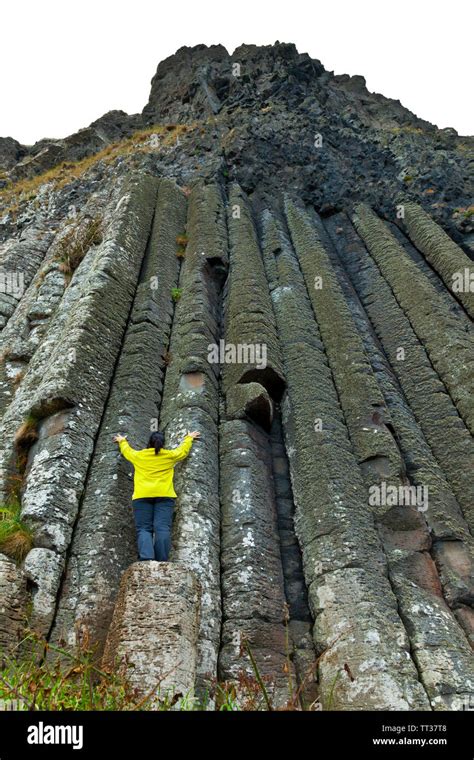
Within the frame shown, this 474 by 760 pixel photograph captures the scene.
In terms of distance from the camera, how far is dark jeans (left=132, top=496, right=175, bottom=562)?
284 inches

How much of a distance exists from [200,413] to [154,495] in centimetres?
215

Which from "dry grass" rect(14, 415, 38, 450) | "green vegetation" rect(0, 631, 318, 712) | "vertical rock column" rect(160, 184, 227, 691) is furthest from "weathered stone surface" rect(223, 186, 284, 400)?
"green vegetation" rect(0, 631, 318, 712)

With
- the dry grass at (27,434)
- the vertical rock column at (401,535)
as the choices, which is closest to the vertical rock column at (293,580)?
the vertical rock column at (401,535)

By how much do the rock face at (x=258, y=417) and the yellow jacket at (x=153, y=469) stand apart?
0.36 meters

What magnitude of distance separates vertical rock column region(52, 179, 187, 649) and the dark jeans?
0.36 m

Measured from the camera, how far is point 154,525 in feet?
24.4

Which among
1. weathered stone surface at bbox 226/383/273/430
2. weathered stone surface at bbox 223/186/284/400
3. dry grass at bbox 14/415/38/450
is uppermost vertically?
weathered stone surface at bbox 223/186/284/400

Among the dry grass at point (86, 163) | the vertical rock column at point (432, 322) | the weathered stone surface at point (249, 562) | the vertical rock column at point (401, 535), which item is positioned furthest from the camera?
the dry grass at point (86, 163)

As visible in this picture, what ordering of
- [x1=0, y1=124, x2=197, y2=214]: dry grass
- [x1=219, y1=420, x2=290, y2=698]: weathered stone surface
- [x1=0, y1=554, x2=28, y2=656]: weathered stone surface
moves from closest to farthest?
[x1=0, y1=554, x2=28, y2=656]: weathered stone surface, [x1=219, y1=420, x2=290, y2=698]: weathered stone surface, [x1=0, y1=124, x2=197, y2=214]: dry grass

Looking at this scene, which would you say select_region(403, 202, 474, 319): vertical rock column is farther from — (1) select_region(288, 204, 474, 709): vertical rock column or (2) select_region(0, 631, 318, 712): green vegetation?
(2) select_region(0, 631, 318, 712): green vegetation

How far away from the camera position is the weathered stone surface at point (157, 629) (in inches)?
217

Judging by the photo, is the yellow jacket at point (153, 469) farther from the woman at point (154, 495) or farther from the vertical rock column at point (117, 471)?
the vertical rock column at point (117, 471)
